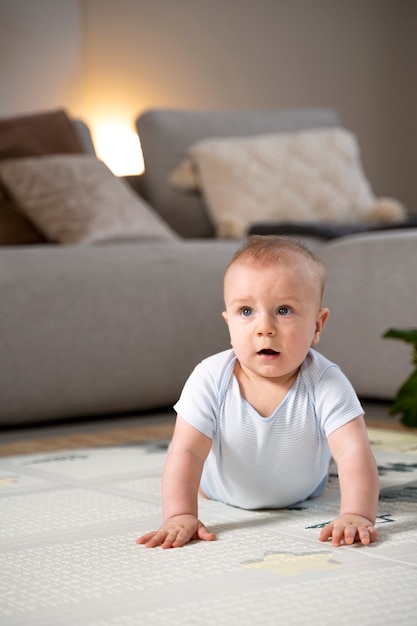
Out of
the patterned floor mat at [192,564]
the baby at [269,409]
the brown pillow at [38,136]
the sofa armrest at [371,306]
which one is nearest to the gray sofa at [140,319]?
the sofa armrest at [371,306]

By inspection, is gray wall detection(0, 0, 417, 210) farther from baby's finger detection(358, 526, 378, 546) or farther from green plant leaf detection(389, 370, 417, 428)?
baby's finger detection(358, 526, 378, 546)

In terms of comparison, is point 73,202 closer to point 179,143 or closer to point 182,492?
point 179,143

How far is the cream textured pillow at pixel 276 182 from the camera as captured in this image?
3.35 metres

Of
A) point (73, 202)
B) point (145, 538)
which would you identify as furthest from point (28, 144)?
point (145, 538)

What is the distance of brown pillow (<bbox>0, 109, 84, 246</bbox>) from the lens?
2.82 metres

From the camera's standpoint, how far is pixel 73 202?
2871 millimetres

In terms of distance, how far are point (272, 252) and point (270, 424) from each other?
223 mm

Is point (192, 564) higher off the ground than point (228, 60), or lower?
lower

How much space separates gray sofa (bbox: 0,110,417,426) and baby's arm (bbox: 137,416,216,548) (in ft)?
3.48

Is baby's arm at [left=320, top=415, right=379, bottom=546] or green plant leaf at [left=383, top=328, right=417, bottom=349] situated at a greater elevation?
baby's arm at [left=320, top=415, right=379, bottom=546]

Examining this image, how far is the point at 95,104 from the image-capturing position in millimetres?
4539

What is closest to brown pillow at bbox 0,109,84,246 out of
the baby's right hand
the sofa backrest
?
the sofa backrest

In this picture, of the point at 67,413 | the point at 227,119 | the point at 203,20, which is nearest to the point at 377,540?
the point at 67,413

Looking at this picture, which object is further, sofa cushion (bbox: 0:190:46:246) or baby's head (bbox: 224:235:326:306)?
sofa cushion (bbox: 0:190:46:246)
